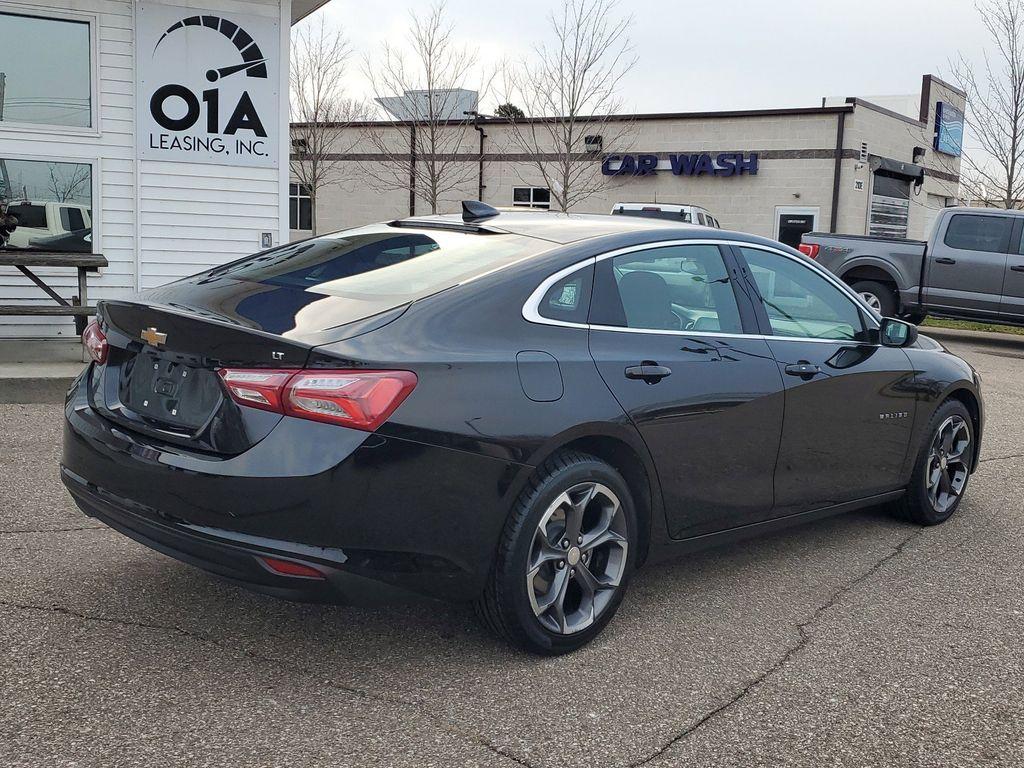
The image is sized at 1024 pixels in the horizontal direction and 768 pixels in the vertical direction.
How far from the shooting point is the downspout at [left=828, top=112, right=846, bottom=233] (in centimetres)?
2862

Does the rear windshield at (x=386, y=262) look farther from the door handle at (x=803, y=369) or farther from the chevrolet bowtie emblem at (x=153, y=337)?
the door handle at (x=803, y=369)

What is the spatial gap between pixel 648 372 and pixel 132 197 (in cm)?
844

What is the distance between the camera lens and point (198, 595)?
415cm

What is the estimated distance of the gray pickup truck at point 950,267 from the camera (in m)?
15.0

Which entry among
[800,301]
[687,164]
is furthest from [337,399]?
[687,164]

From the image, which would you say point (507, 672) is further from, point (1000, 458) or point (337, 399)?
point (1000, 458)

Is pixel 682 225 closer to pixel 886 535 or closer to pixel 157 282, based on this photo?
pixel 886 535

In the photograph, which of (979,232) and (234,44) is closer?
(234,44)

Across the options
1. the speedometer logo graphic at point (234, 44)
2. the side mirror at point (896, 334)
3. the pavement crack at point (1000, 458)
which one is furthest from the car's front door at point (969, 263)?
the side mirror at point (896, 334)

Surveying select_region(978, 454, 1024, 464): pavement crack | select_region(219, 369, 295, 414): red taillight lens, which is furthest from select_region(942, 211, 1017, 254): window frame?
select_region(219, 369, 295, 414): red taillight lens

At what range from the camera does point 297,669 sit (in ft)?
11.6

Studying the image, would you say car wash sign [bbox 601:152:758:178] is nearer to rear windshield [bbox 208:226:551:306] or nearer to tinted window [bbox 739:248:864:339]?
tinted window [bbox 739:248:864:339]

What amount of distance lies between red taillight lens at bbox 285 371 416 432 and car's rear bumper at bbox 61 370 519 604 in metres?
0.04

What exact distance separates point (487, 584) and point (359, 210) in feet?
108
